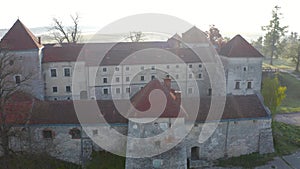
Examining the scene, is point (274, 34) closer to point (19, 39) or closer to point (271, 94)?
point (271, 94)

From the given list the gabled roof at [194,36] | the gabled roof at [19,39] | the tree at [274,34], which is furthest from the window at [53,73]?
the tree at [274,34]

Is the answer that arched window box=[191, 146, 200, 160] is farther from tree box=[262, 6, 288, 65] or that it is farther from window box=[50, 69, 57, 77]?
tree box=[262, 6, 288, 65]

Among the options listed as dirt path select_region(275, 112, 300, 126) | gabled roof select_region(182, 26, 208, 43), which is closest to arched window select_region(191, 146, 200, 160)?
dirt path select_region(275, 112, 300, 126)

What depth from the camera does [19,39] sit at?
1261 inches

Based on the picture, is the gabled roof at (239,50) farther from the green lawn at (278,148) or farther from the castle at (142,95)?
the green lawn at (278,148)

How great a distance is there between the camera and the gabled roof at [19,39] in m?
31.6

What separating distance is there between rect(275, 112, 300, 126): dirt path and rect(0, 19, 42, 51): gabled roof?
30153 millimetres

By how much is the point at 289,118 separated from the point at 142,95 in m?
25.1

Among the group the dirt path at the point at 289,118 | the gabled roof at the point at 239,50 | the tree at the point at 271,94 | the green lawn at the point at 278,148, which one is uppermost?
the gabled roof at the point at 239,50

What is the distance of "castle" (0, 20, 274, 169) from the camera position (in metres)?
21.8

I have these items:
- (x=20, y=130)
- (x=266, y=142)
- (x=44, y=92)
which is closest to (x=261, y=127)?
(x=266, y=142)

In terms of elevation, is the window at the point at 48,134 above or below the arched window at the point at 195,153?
above

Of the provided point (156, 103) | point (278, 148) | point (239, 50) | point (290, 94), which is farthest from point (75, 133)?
point (290, 94)

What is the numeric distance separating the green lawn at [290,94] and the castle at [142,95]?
7.06 m
